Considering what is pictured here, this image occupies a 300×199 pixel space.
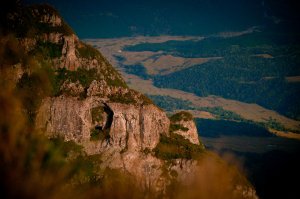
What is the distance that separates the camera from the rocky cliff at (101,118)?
7681 cm

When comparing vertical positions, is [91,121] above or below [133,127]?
above

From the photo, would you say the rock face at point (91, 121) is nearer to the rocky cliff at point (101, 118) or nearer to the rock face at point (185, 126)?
the rocky cliff at point (101, 118)

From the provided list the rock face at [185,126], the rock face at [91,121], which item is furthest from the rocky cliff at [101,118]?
the rock face at [185,126]

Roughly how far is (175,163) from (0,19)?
3818cm

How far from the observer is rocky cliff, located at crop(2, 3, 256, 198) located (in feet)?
252

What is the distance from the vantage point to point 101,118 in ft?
263

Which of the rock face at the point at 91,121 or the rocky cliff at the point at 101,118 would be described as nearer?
the rock face at the point at 91,121

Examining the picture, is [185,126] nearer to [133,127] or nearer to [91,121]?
[133,127]

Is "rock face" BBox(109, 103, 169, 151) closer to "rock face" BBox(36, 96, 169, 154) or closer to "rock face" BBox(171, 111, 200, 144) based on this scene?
"rock face" BBox(36, 96, 169, 154)

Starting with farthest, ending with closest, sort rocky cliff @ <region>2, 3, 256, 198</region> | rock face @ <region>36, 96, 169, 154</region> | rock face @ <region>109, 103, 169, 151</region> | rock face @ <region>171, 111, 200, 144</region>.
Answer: rock face @ <region>171, 111, 200, 144</region>, rock face @ <region>109, 103, 169, 151</region>, rocky cliff @ <region>2, 3, 256, 198</region>, rock face @ <region>36, 96, 169, 154</region>

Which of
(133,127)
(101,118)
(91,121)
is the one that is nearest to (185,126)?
(133,127)

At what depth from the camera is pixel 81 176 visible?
241ft

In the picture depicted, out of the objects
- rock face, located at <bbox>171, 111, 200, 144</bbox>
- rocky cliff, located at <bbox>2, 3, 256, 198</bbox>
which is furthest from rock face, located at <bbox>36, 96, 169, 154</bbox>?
rock face, located at <bbox>171, 111, 200, 144</bbox>

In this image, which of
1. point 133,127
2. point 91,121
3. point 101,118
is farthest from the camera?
point 101,118
